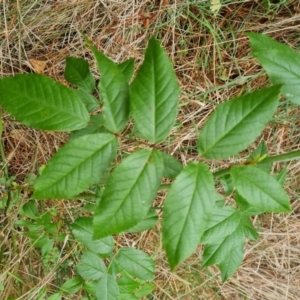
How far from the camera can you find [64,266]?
2180mm

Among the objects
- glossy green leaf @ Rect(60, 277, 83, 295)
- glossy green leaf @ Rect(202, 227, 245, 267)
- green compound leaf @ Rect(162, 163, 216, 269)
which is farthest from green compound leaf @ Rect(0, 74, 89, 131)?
glossy green leaf @ Rect(60, 277, 83, 295)

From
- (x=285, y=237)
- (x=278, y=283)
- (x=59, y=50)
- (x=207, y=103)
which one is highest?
(x=59, y=50)

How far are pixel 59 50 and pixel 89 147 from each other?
1.48 meters

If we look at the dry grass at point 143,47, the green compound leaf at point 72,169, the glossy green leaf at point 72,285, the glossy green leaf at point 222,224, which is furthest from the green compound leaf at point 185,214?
the dry grass at point 143,47

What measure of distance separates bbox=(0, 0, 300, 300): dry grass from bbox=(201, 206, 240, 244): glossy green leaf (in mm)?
697

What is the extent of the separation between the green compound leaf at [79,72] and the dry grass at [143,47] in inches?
34.1

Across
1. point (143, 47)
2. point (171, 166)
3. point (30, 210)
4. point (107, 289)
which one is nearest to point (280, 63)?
point (171, 166)

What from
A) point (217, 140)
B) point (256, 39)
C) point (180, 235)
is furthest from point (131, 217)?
point (256, 39)

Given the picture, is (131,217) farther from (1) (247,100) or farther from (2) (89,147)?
(1) (247,100)

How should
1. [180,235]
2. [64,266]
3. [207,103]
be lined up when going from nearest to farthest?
[180,235] < [64,266] < [207,103]

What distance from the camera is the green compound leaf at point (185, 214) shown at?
853mm

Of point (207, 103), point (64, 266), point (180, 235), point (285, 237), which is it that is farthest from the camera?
point (285, 237)

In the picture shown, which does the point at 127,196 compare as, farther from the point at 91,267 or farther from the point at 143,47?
the point at 143,47

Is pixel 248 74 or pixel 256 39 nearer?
pixel 256 39
